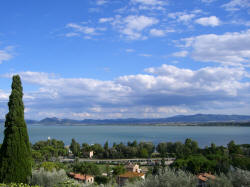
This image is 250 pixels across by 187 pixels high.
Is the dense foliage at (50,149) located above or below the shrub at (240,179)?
below

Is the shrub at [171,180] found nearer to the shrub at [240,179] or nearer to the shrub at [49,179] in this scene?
the shrub at [240,179]

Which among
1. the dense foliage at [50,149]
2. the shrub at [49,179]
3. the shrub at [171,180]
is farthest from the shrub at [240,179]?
the dense foliage at [50,149]

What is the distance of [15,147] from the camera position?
1149 centimetres

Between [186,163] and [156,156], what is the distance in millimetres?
28723

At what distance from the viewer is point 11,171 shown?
11.1 meters

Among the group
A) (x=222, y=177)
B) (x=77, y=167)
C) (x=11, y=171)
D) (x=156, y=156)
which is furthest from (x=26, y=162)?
(x=156, y=156)

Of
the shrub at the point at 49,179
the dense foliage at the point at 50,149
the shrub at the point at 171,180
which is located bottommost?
the dense foliage at the point at 50,149

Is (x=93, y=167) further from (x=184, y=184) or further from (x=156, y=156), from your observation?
(x=156, y=156)

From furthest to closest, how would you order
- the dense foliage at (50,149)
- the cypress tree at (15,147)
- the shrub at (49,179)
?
the dense foliage at (50,149) → the cypress tree at (15,147) → the shrub at (49,179)

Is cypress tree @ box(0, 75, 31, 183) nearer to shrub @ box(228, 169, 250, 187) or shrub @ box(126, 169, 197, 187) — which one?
shrub @ box(126, 169, 197, 187)

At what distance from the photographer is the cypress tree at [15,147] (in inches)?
439

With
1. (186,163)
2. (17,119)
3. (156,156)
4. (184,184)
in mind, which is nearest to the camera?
(184,184)

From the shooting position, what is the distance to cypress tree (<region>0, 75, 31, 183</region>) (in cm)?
1116

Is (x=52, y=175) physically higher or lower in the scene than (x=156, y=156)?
higher
